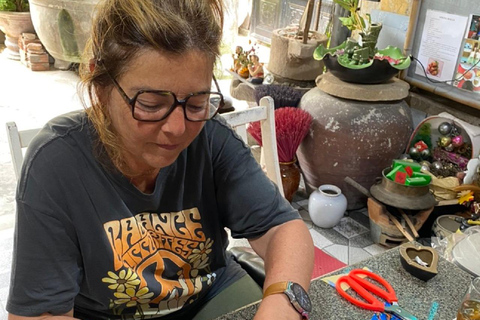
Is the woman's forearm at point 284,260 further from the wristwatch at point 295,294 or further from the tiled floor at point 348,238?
the tiled floor at point 348,238

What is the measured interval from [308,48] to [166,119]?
2.81 meters

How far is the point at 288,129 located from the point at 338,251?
785 mm

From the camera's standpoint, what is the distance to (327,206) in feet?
9.27

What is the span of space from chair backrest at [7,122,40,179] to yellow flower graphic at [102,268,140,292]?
453 mm

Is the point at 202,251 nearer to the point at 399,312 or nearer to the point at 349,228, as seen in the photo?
the point at 399,312

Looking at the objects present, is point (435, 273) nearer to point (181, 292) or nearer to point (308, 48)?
point (181, 292)

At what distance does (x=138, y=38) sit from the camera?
2.92 feet

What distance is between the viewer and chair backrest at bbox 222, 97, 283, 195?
5.47ft

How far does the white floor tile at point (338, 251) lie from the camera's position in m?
2.63

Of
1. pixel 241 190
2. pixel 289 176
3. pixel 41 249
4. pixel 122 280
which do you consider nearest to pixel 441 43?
pixel 289 176

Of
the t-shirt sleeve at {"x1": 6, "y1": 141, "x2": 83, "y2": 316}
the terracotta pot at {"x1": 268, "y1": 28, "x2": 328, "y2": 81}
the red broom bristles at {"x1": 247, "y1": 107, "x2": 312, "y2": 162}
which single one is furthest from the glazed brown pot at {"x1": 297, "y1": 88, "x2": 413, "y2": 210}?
the t-shirt sleeve at {"x1": 6, "y1": 141, "x2": 83, "y2": 316}

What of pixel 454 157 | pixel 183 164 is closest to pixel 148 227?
pixel 183 164

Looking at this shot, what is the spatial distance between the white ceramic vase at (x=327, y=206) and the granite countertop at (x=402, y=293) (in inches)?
62.1

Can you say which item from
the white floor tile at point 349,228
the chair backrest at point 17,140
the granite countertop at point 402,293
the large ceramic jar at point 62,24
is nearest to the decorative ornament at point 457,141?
the white floor tile at point 349,228
